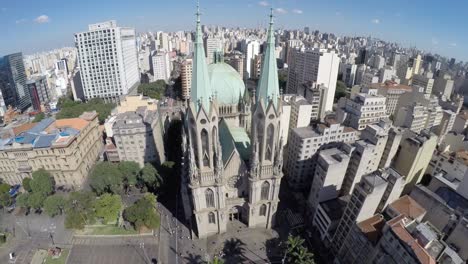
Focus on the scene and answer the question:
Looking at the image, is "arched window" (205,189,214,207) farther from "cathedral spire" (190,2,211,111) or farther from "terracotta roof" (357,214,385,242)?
"terracotta roof" (357,214,385,242)

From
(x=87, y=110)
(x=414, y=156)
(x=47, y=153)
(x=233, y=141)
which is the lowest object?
(x=47, y=153)

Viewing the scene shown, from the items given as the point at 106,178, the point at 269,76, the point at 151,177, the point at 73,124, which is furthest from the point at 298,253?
the point at 73,124

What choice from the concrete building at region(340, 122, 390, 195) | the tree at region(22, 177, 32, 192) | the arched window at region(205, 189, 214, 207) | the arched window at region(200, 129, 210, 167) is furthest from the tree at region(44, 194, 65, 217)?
the concrete building at region(340, 122, 390, 195)

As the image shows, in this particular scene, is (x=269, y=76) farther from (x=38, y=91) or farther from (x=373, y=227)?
(x=38, y=91)

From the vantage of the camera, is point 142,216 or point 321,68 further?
point 321,68

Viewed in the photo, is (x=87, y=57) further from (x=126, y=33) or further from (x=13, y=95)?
(x=13, y=95)

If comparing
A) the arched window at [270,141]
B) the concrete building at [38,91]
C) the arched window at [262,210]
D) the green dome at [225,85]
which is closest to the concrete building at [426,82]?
the green dome at [225,85]
